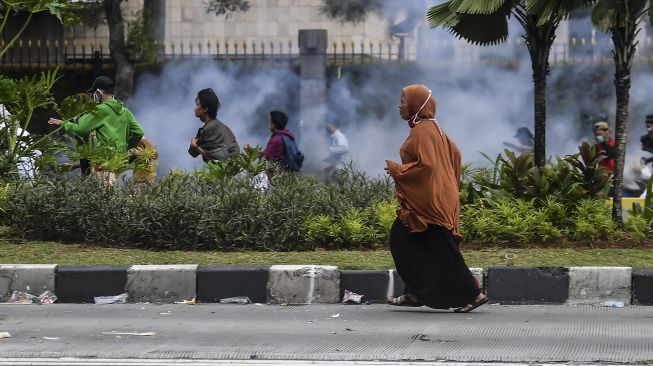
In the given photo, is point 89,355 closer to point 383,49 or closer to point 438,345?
point 438,345

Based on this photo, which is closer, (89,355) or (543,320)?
(89,355)

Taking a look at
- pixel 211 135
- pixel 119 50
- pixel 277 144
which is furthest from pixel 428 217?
pixel 119 50

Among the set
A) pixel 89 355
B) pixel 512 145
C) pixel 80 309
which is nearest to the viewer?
pixel 89 355

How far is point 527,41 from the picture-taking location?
1109 centimetres

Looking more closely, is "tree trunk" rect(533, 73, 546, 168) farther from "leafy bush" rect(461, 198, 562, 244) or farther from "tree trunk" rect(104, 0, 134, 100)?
"tree trunk" rect(104, 0, 134, 100)

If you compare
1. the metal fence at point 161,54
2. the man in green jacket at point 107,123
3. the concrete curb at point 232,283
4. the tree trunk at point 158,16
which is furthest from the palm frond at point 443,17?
the tree trunk at point 158,16

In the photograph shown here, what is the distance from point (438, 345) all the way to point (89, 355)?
1.72 m

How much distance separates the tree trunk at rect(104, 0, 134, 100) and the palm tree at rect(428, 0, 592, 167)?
9498 millimetres

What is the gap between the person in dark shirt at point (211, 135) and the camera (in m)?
11.2

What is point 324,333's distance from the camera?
718 cm

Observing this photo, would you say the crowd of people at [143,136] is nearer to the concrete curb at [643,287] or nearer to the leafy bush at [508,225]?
the leafy bush at [508,225]

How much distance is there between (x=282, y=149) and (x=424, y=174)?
13.6ft

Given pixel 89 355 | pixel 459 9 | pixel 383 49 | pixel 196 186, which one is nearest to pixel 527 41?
pixel 459 9

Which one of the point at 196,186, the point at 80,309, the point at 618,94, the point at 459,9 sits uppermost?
the point at 459,9
